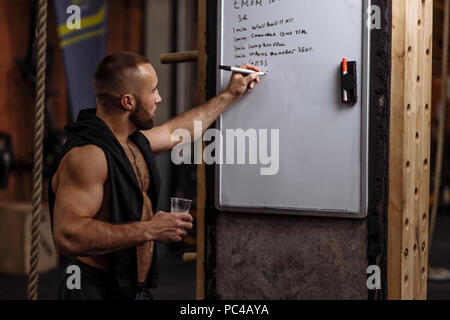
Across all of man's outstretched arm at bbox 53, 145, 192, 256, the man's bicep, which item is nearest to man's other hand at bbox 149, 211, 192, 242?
man's outstretched arm at bbox 53, 145, 192, 256

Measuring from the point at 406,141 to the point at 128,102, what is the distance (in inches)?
36.2

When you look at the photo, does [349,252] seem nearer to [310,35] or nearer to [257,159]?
[257,159]

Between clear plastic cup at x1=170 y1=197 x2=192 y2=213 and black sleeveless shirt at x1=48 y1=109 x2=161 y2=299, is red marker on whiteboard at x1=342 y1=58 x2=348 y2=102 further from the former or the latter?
black sleeveless shirt at x1=48 y1=109 x2=161 y2=299

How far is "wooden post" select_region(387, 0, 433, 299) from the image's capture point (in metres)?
1.97

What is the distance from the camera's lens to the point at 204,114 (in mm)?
2305

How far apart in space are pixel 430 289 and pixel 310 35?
3.04 meters

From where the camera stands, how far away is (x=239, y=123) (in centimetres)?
228

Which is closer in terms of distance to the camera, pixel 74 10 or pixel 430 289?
pixel 74 10

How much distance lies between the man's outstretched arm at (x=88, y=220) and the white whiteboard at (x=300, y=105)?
476mm

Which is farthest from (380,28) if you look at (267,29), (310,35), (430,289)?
(430,289)

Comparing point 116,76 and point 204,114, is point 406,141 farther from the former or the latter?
point 116,76

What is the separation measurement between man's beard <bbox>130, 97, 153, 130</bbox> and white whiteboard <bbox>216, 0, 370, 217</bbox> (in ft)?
1.34

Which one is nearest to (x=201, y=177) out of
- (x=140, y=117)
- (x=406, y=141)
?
(x=140, y=117)

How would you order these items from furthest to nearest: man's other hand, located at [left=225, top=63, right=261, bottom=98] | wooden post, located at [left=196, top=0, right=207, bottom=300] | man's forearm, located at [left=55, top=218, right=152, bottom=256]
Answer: wooden post, located at [left=196, top=0, right=207, bottom=300]
man's other hand, located at [left=225, top=63, right=261, bottom=98]
man's forearm, located at [left=55, top=218, right=152, bottom=256]
